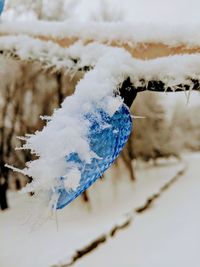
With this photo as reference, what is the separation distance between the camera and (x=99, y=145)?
672 millimetres

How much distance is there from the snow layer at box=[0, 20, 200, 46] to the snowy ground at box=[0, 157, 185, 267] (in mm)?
3103

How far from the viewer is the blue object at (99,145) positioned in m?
0.65

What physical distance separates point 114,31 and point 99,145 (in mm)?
361

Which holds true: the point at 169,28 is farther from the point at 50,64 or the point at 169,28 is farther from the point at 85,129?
the point at 50,64

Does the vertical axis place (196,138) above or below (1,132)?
below

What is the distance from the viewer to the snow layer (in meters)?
0.81

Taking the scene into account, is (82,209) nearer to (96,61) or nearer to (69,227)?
(69,227)

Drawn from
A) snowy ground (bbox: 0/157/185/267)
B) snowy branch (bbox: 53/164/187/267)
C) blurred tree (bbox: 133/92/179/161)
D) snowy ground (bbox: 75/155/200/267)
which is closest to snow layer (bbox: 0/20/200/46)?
snowy ground (bbox: 0/157/185/267)

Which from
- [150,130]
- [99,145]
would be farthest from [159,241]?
[150,130]

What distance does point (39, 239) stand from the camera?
7656 mm

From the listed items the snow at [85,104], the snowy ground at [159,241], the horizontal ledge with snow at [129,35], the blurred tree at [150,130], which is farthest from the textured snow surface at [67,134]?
the blurred tree at [150,130]

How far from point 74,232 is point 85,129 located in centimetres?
789

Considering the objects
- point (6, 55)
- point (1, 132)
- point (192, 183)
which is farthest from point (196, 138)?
point (6, 55)

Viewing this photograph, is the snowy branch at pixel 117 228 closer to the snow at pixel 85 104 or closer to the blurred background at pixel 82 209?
the blurred background at pixel 82 209
